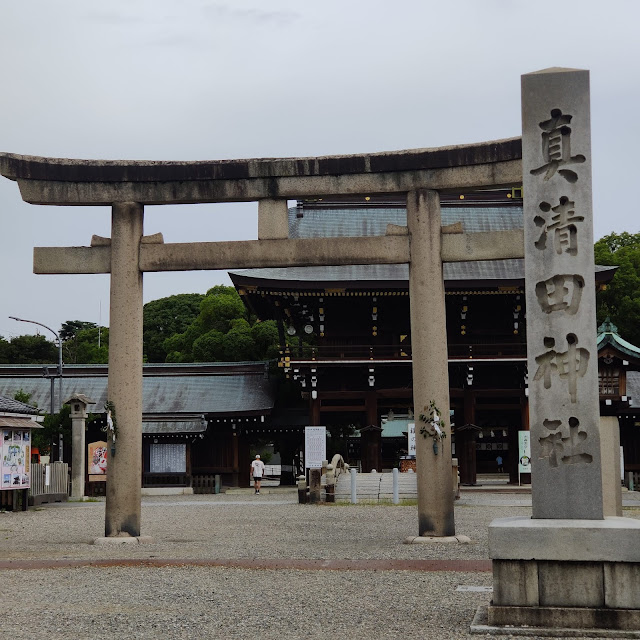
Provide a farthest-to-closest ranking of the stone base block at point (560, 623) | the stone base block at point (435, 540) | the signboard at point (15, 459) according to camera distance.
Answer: the signboard at point (15, 459) < the stone base block at point (435, 540) < the stone base block at point (560, 623)

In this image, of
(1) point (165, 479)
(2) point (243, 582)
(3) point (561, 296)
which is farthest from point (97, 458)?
(3) point (561, 296)

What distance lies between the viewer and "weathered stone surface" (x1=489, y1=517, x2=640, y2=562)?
745 centimetres

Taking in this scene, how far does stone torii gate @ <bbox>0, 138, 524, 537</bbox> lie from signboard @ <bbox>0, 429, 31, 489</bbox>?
9467 mm

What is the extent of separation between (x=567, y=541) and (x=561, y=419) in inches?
44.5

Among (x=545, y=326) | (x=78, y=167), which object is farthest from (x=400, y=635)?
(x=78, y=167)

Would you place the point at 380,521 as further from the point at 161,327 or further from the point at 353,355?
the point at 161,327

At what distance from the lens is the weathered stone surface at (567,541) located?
24.4 ft

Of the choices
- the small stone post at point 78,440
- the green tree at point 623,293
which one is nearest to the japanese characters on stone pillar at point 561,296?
the small stone post at point 78,440

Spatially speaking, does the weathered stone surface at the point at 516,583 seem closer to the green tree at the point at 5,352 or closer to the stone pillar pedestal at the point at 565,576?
the stone pillar pedestal at the point at 565,576

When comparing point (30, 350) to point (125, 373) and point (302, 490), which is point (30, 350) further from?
point (125, 373)

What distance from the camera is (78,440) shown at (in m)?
29.6

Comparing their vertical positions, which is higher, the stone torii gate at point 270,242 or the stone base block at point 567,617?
the stone torii gate at point 270,242

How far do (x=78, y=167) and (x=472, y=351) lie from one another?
2229cm

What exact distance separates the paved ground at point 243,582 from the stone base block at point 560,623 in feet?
0.99
